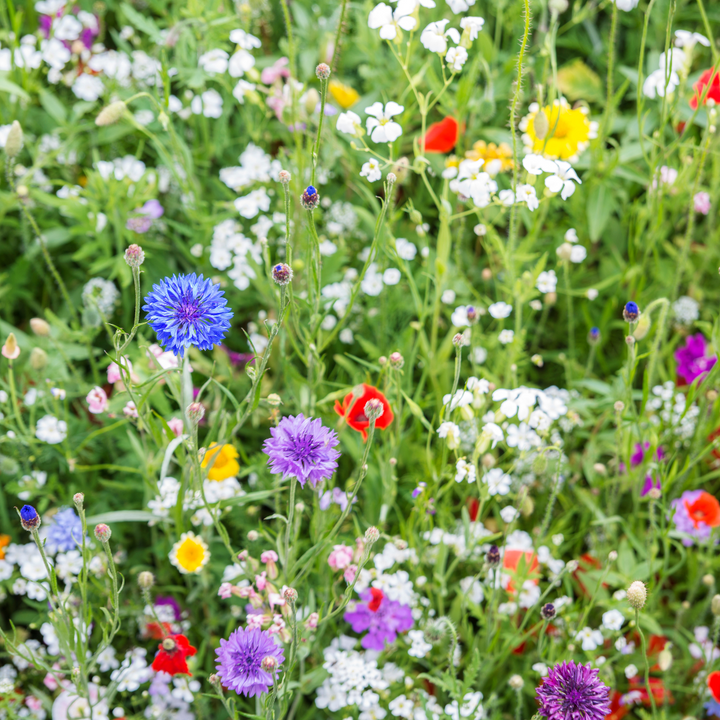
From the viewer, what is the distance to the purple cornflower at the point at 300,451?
87 centimetres

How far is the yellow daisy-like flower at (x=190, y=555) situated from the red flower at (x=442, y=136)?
84cm

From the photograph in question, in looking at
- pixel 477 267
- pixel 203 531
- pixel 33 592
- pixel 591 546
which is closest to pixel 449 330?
pixel 477 267

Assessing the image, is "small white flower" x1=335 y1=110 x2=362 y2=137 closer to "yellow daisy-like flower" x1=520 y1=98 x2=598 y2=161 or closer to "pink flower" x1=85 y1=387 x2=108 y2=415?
"yellow daisy-like flower" x1=520 y1=98 x2=598 y2=161

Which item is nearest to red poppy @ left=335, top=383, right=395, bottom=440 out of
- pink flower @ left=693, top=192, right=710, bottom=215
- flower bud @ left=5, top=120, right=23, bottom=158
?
flower bud @ left=5, top=120, right=23, bottom=158

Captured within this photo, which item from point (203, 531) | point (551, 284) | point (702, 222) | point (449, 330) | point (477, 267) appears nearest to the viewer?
point (203, 531)

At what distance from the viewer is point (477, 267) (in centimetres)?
174

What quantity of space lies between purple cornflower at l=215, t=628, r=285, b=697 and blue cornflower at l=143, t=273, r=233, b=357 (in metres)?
0.37

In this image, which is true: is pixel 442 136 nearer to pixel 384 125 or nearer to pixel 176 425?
pixel 384 125

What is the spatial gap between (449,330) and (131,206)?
707 millimetres

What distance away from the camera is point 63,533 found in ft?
4.17

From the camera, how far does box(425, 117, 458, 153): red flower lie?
1.41 m

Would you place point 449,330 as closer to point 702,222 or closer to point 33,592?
point 702,222

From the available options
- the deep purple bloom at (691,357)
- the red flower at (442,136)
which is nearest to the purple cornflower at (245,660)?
the red flower at (442,136)

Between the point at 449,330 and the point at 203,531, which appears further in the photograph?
the point at 449,330
